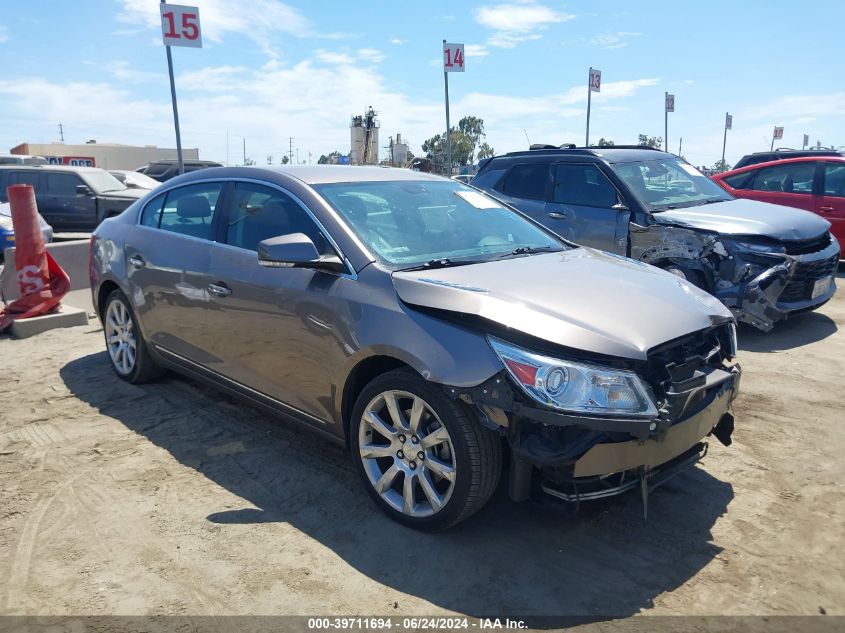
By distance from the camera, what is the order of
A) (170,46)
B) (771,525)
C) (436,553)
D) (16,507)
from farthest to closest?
(170,46) < (16,507) < (771,525) < (436,553)

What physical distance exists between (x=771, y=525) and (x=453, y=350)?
5.86 ft

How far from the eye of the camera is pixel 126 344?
17.4 feet

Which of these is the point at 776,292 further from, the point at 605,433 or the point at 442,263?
the point at 605,433

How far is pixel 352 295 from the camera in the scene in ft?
11.1

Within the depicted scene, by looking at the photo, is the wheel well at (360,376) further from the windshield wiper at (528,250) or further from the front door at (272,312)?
the windshield wiper at (528,250)

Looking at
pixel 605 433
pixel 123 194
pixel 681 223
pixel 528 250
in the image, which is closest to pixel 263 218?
pixel 528 250

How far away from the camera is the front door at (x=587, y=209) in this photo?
7.04 metres

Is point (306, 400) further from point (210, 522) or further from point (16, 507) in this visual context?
point (16, 507)

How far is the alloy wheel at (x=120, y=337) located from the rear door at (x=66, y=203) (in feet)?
34.0

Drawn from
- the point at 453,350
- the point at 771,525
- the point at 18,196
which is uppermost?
the point at 18,196

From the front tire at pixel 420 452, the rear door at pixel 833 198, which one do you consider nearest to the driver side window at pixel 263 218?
the front tire at pixel 420 452

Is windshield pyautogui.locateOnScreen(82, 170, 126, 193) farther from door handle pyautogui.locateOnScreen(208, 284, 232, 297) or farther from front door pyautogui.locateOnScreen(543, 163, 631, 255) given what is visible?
door handle pyautogui.locateOnScreen(208, 284, 232, 297)

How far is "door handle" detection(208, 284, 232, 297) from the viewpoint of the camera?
13.4 ft

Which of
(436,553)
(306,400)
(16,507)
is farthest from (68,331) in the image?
(436,553)
